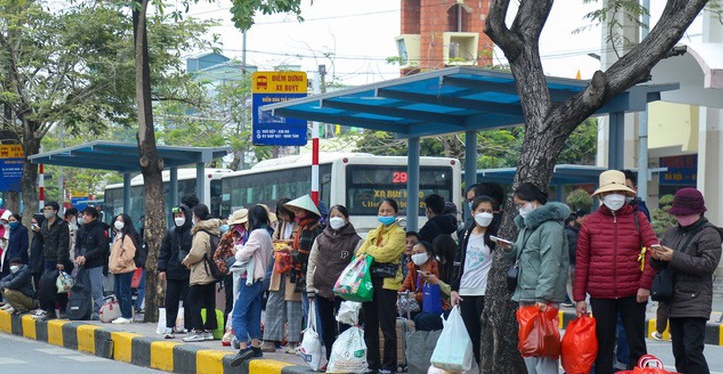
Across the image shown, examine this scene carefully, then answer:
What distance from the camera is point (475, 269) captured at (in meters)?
9.41

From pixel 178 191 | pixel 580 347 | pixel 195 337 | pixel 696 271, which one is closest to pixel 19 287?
pixel 195 337

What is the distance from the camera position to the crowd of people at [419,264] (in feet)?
27.3

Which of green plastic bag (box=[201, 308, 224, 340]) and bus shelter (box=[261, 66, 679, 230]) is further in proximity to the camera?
green plastic bag (box=[201, 308, 224, 340])

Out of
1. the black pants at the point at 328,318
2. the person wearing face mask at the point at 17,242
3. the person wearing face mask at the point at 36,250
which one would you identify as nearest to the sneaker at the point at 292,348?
the black pants at the point at 328,318

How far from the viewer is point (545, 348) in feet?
27.1

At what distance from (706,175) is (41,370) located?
16.2 meters

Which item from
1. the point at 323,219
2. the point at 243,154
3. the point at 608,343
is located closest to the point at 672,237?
the point at 608,343

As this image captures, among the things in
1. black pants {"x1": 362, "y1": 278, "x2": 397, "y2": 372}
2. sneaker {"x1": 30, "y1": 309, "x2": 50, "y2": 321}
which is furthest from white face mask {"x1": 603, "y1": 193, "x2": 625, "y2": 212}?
sneaker {"x1": 30, "y1": 309, "x2": 50, "y2": 321}

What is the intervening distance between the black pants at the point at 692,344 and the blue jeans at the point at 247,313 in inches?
185

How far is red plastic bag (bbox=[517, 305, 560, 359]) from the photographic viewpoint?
824cm

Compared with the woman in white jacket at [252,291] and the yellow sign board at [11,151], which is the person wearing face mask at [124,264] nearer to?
the woman in white jacket at [252,291]

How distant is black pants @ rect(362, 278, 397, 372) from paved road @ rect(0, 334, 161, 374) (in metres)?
3.58

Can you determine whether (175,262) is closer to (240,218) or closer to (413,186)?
(240,218)

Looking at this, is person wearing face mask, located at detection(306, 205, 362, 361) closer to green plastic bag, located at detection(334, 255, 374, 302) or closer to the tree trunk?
green plastic bag, located at detection(334, 255, 374, 302)
